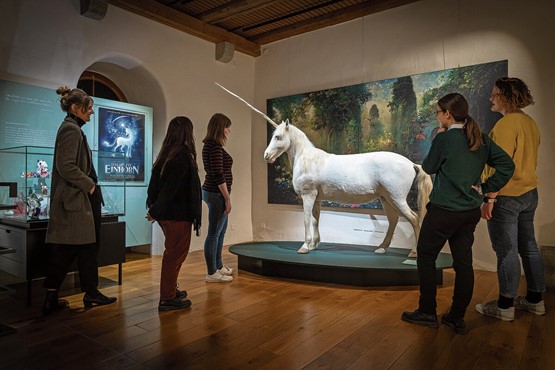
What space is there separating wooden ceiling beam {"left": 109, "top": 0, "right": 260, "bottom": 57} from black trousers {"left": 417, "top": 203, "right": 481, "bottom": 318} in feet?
13.4

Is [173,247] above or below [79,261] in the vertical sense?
above

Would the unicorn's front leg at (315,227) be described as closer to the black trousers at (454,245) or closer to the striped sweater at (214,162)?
the striped sweater at (214,162)

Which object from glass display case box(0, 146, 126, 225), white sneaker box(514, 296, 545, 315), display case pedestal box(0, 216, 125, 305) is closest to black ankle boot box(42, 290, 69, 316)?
display case pedestal box(0, 216, 125, 305)

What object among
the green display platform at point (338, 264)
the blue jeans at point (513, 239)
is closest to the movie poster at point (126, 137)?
the green display platform at point (338, 264)

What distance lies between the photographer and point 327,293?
3.05 meters

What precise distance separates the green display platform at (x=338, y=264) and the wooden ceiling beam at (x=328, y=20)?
9.99ft

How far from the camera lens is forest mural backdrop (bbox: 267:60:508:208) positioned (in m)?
4.05

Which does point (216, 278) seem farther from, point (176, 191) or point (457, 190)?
point (457, 190)

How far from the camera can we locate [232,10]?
4738 millimetres

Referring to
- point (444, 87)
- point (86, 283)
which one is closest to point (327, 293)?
point (86, 283)

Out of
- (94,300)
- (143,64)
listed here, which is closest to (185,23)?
(143,64)

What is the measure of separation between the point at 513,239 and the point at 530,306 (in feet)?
1.86

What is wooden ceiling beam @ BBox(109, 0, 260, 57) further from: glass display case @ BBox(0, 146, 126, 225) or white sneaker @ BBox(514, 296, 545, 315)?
white sneaker @ BBox(514, 296, 545, 315)

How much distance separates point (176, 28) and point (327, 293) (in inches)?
157
